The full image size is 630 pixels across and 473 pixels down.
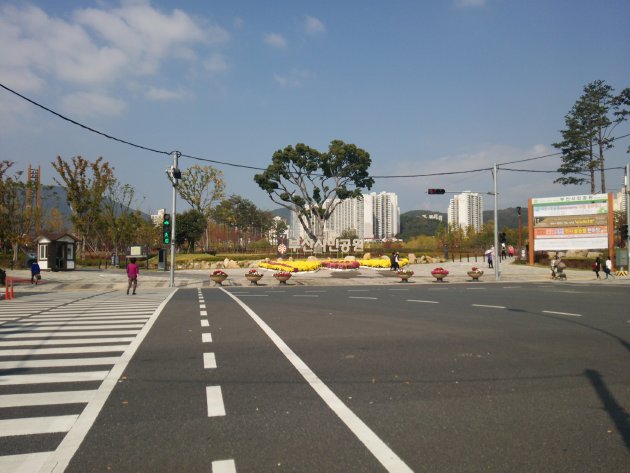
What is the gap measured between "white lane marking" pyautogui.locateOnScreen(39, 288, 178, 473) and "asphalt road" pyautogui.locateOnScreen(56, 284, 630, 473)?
0.27 feet

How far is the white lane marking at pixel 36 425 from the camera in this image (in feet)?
14.8

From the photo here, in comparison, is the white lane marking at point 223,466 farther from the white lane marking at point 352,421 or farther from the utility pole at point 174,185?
the utility pole at point 174,185

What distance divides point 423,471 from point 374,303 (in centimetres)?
1291

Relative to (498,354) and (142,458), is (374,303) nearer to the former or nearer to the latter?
(498,354)

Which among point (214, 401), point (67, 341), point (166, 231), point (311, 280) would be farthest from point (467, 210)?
point (214, 401)

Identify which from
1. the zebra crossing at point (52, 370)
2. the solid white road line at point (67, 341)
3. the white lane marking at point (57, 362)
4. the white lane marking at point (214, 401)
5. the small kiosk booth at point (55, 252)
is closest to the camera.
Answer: the zebra crossing at point (52, 370)

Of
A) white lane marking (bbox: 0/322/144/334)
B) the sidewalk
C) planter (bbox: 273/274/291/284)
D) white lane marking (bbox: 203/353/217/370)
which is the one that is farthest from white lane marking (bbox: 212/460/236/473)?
planter (bbox: 273/274/291/284)

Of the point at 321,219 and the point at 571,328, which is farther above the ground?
the point at 321,219

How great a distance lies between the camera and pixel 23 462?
12.6 ft

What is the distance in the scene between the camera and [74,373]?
22.2ft

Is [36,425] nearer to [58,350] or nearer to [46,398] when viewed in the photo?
[46,398]

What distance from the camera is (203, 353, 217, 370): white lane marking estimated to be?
7.11 metres

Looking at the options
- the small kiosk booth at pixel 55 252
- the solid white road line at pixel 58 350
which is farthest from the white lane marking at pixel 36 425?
the small kiosk booth at pixel 55 252

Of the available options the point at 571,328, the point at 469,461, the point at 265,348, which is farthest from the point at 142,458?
the point at 571,328
